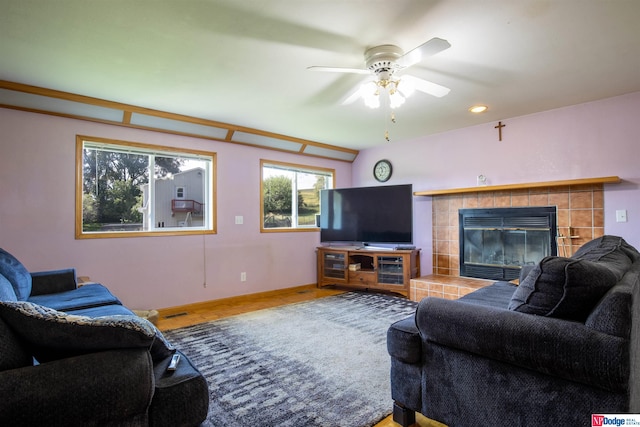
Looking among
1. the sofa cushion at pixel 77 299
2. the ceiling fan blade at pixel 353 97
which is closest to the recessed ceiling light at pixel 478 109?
the ceiling fan blade at pixel 353 97

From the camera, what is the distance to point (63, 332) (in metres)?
0.99

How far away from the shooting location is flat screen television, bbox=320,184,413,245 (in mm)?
4504

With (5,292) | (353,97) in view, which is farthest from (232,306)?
(353,97)

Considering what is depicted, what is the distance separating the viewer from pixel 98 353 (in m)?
1.02

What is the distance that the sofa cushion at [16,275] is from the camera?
2.13 metres

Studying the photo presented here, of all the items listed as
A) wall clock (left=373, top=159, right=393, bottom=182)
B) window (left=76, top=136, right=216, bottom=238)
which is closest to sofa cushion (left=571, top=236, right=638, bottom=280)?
wall clock (left=373, top=159, right=393, bottom=182)

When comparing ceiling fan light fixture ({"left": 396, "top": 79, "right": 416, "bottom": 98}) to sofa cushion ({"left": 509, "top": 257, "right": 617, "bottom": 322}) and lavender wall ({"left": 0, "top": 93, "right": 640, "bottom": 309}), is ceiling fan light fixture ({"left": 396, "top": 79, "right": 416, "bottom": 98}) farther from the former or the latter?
lavender wall ({"left": 0, "top": 93, "right": 640, "bottom": 309})

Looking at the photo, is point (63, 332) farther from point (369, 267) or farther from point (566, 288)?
point (369, 267)

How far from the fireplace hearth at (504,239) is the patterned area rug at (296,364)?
111 cm

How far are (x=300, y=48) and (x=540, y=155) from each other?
9.98ft

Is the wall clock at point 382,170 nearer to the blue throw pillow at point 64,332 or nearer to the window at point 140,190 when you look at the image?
the window at point 140,190

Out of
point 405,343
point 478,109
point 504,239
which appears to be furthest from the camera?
point 504,239

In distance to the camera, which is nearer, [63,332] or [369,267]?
[63,332]

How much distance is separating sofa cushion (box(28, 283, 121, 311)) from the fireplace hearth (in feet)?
12.7
